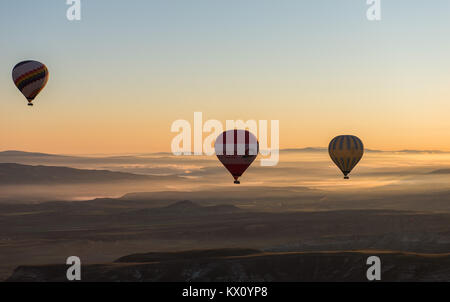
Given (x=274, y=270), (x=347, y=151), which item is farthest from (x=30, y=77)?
(x=274, y=270)

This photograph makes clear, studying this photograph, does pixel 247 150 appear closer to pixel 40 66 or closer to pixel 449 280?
pixel 40 66

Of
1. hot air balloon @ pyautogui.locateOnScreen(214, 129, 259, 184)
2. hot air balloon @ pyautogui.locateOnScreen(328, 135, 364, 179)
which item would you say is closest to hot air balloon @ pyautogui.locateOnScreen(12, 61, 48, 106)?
hot air balloon @ pyautogui.locateOnScreen(214, 129, 259, 184)

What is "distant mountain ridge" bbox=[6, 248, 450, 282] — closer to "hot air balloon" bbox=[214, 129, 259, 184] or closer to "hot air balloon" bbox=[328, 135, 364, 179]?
"hot air balloon" bbox=[328, 135, 364, 179]

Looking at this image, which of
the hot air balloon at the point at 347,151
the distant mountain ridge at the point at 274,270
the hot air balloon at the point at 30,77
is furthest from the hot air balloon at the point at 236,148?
the distant mountain ridge at the point at 274,270

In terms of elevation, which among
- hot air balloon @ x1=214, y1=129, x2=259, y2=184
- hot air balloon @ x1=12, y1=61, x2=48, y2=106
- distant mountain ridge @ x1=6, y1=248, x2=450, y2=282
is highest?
hot air balloon @ x1=12, y1=61, x2=48, y2=106

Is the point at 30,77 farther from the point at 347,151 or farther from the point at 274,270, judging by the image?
the point at 274,270
